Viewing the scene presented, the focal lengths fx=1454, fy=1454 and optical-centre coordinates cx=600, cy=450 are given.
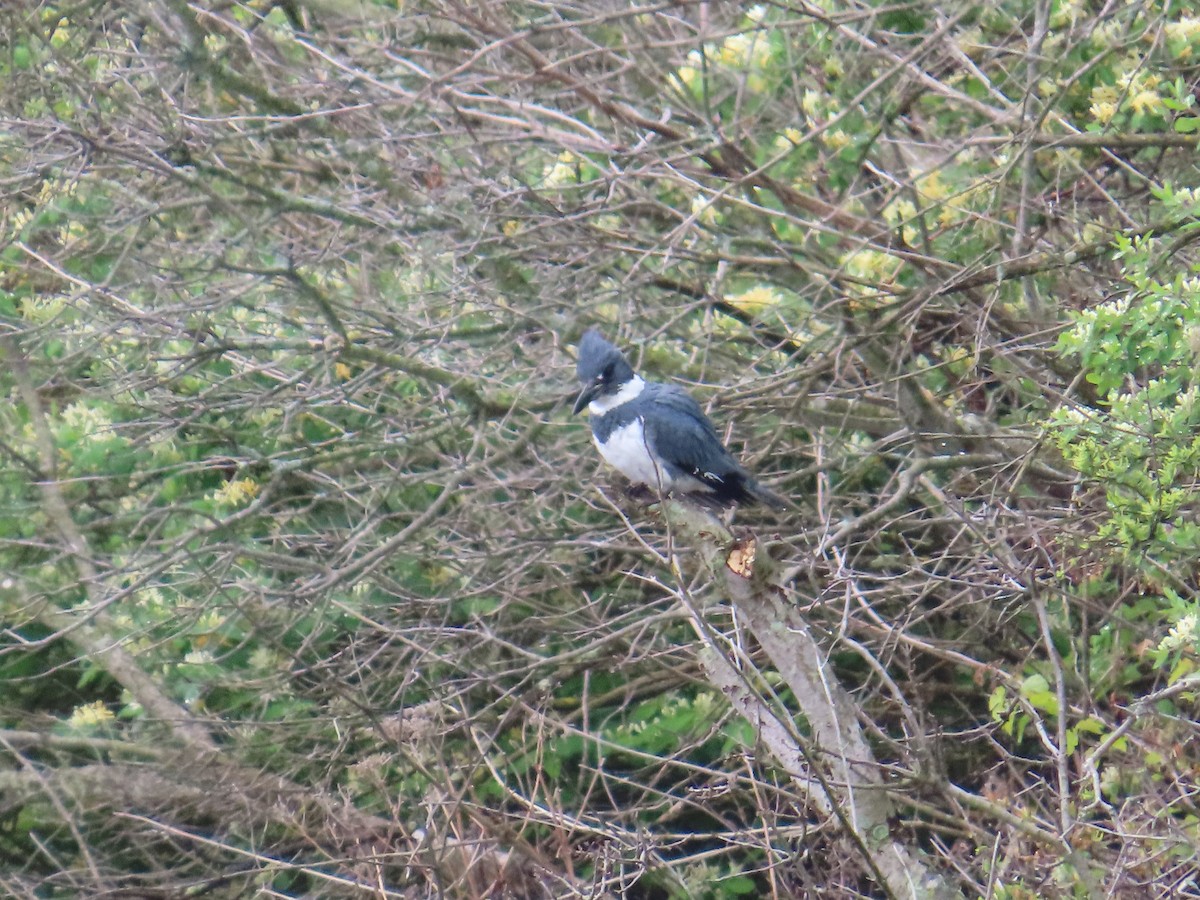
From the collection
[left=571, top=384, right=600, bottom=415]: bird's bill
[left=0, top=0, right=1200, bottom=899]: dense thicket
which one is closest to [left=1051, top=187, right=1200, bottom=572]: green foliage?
[left=0, top=0, right=1200, bottom=899]: dense thicket

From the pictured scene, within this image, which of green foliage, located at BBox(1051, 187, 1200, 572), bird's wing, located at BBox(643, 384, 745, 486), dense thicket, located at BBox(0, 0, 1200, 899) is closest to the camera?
green foliage, located at BBox(1051, 187, 1200, 572)

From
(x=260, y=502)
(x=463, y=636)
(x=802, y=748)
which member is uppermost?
(x=802, y=748)

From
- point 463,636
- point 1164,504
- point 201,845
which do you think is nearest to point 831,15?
point 1164,504

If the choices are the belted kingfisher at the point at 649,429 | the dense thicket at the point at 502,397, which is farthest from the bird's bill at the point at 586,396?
the dense thicket at the point at 502,397

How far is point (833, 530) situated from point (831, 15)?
175cm

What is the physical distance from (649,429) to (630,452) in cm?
16

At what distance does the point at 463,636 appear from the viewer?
18.6 ft

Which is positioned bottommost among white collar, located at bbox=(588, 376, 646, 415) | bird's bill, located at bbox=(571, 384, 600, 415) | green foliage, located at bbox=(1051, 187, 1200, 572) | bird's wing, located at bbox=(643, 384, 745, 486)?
bird's wing, located at bbox=(643, 384, 745, 486)

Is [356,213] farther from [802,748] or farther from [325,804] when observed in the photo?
[802,748]

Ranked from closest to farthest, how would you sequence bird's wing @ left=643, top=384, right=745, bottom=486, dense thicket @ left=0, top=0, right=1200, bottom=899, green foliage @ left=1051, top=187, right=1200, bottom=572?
green foliage @ left=1051, top=187, right=1200, bottom=572, dense thicket @ left=0, top=0, right=1200, bottom=899, bird's wing @ left=643, top=384, right=745, bottom=486

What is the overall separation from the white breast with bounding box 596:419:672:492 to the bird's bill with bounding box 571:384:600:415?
15cm

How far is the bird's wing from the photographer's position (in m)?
5.34

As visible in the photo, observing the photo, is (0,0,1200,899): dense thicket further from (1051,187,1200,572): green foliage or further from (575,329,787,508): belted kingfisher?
(1051,187,1200,572): green foliage

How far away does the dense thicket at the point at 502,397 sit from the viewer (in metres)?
4.86
